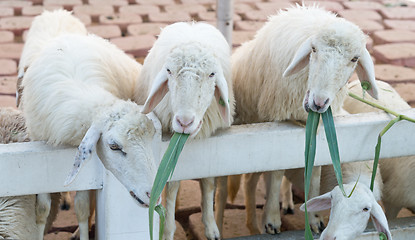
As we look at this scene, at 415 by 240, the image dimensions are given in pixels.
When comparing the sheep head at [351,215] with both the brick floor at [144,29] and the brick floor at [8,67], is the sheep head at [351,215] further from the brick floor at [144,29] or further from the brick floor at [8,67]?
the brick floor at [144,29]

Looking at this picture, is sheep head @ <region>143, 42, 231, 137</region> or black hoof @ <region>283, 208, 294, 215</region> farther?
black hoof @ <region>283, 208, 294, 215</region>

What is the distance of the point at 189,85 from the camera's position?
325 cm

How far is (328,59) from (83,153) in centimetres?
129

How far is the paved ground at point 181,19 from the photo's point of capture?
6.70 metres

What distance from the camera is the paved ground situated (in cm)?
670

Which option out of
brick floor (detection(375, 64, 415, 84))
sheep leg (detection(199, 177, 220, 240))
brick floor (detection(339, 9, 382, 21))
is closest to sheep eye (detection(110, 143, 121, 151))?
sheep leg (detection(199, 177, 220, 240))

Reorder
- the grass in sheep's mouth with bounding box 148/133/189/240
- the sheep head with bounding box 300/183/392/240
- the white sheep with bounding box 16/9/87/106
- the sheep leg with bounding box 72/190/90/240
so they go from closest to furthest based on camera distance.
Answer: the grass in sheep's mouth with bounding box 148/133/189/240 → the sheep head with bounding box 300/183/392/240 → the sheep leg with bounding box 72/190/90/240 → the white sheep with bounding box 16/9/87/106

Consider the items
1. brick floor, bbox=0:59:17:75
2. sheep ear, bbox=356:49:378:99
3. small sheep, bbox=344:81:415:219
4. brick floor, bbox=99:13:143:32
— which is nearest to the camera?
sheep ear, bbox=356:49:378:99

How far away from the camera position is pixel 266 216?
4.25 meters

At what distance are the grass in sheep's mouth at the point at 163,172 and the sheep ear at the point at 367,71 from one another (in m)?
1.08

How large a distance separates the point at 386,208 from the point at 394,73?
94.2 inches

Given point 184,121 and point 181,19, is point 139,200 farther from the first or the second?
point 181,19

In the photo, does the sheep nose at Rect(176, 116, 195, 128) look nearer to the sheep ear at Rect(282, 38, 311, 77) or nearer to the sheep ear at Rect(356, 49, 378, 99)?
the sheep ear at Rect(282, 38, 311, 77)

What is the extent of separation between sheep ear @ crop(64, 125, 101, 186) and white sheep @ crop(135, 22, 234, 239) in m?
0.31
